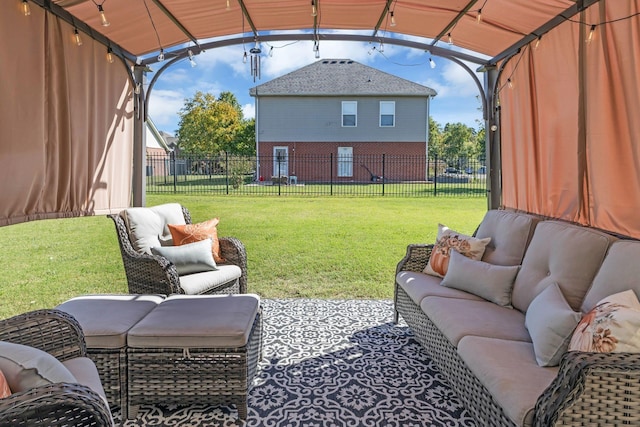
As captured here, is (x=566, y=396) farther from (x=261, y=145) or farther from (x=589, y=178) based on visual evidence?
(x=261, y=145)

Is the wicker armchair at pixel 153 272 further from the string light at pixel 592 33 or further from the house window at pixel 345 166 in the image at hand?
the house window at pixel 345 166

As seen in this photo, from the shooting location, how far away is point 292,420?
2.22 metres

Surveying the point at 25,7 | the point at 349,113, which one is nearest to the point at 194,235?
the point at 25,7

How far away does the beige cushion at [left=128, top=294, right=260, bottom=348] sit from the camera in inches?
84.3

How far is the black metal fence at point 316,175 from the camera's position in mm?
12344

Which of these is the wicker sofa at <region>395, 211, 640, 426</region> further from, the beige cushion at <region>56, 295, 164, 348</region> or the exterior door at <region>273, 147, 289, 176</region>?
the exterior door at <region>273, 147, 289, 176</region>

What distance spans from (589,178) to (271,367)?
2.54m

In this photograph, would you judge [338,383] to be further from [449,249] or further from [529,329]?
[449,249]

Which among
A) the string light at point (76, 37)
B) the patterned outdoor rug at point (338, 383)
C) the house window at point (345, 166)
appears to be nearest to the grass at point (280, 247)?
the patterned outdoor rug at point (338, 383)

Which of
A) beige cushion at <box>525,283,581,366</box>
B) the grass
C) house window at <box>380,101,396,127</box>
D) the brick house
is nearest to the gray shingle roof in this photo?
the brick house

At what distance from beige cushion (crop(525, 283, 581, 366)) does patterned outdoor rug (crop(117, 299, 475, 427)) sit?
0.65 m

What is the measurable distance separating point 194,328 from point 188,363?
19 cm

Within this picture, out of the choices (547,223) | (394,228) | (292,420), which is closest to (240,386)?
(292,420)

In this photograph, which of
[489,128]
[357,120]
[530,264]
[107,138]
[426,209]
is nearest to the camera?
[530,264]
